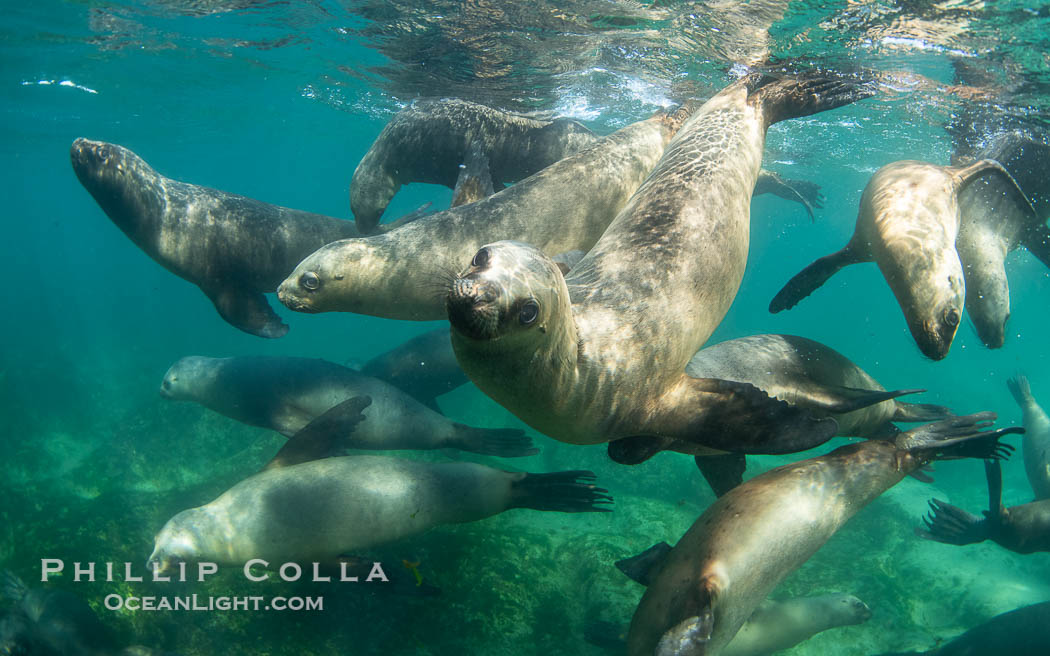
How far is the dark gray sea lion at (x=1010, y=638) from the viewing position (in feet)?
15.0

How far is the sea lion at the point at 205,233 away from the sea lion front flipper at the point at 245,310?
0.01 meters

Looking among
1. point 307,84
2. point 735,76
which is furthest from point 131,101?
point 735,76

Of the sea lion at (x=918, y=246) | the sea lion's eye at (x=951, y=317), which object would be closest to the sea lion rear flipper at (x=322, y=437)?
the sea lion at (x=918, y=246)

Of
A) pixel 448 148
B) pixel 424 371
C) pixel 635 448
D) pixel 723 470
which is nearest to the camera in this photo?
pixel 635 448

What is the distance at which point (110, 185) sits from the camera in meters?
6.15

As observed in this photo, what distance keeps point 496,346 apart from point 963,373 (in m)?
37.4

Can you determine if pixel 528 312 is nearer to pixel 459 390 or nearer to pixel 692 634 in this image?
pixel 692 634

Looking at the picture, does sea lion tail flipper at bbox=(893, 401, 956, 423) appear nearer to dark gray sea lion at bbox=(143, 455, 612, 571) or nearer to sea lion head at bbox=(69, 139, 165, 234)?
dark gray sea lion at bbox=(143, 455, 612, 571)

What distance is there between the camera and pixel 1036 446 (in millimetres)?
8211

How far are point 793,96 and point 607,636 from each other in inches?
198

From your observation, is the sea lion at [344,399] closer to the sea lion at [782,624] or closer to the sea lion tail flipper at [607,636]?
the sea lion tail flipper at [607,636]

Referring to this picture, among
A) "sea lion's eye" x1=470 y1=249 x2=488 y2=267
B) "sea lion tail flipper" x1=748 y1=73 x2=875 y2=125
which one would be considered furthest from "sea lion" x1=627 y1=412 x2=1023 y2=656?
"sea lion tail flipper" x1=748 y1=73 x2=875 y2=125

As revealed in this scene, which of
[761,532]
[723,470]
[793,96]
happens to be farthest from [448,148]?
[761,532]

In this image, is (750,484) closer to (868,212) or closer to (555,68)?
(868,212)
